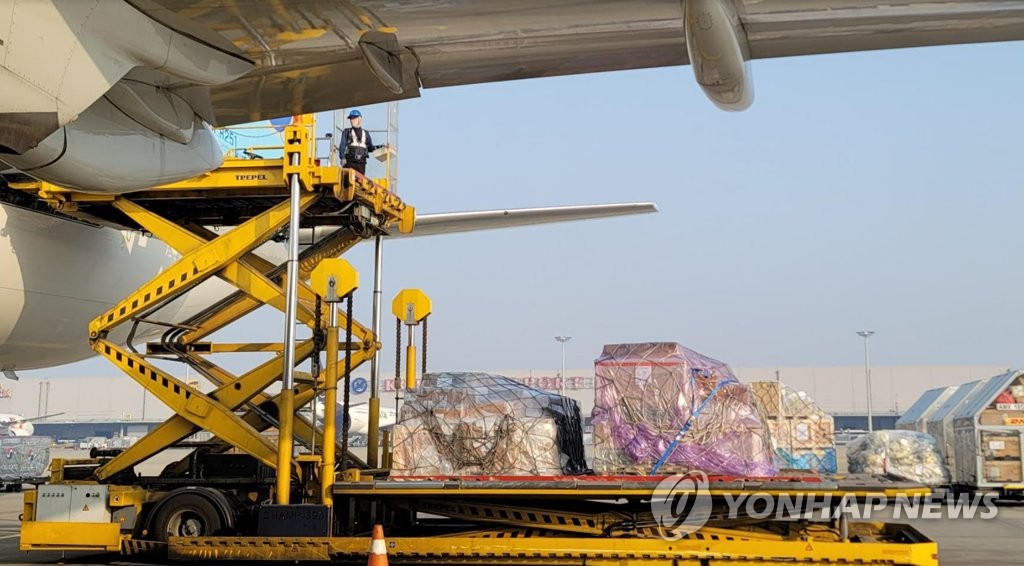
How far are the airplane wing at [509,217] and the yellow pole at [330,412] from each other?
15.5 feet

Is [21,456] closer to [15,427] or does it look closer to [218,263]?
[218,263]

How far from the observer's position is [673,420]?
970 centimetres

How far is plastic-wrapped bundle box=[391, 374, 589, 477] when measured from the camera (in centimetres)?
1005

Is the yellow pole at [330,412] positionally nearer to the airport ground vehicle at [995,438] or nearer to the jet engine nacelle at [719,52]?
the jet engine nacelle at [719,52]

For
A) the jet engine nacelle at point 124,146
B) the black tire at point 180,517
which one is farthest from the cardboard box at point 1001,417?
the jet engine nacelle at point 124,146

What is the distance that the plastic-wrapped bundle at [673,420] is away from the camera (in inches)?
377

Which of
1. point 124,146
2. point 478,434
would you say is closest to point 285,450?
point 478,434

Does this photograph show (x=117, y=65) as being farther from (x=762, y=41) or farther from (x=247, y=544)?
(x=247, y=544)

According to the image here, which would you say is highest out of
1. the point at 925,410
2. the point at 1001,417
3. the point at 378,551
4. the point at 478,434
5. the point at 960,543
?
the point at 925,410

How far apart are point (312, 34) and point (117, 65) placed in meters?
1.23

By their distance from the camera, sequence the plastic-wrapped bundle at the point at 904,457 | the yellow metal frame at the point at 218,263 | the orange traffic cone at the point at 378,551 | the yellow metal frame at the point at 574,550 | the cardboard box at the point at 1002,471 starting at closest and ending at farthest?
the orange traffic cone at the point at 378,551
the yellow metal frame at the point at 574,550
the yellow metal frame at the point at 218,263
the cardboard box at the point at 1002,471
the plastic-wrapped bundle at the point at 904,457

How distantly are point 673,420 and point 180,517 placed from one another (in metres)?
5.45

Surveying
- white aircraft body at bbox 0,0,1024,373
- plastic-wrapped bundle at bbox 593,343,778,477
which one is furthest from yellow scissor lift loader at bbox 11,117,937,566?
white aircraft body at bbox 0,0,1024,373

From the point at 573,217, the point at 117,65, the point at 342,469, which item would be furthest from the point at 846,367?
the point at 117,65
